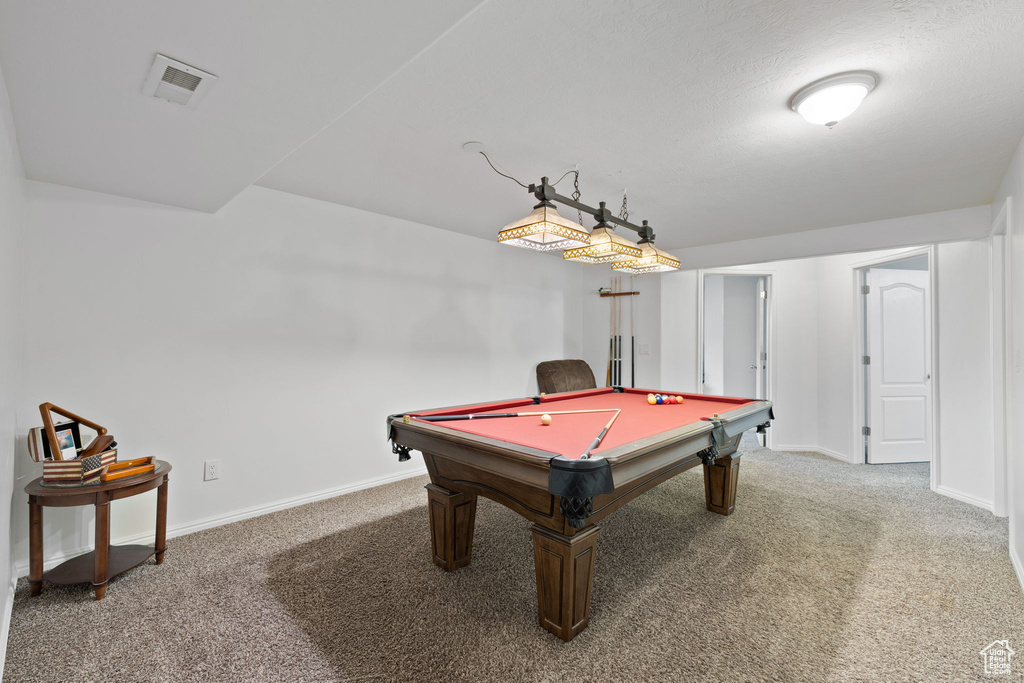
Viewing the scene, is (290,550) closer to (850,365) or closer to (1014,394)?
(1014,394)

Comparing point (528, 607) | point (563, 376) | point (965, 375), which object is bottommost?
point (528, 607)

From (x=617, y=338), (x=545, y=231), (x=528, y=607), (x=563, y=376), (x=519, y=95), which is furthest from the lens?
(x=617, y=338)

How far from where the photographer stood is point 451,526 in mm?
2242

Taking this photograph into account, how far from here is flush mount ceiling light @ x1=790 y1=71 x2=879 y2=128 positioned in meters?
1.68

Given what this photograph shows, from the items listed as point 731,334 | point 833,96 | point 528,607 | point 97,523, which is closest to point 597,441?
point 528,607

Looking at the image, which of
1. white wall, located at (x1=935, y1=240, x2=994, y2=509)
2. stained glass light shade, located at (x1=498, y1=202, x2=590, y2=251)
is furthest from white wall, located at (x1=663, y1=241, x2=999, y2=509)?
stained glass light shade, located at (x1=498, y1=202, x2=590, y2=251)

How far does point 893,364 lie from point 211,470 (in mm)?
5852

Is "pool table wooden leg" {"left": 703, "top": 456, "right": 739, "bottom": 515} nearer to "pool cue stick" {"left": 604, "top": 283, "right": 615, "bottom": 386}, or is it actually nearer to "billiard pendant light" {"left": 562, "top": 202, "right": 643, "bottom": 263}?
"billiard pendant light" {"left": 562, "top": 202, "right": 643, "bottom": 263}

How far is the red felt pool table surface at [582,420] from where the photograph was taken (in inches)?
76.6

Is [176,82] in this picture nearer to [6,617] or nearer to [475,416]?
[475,416]

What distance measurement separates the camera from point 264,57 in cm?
128

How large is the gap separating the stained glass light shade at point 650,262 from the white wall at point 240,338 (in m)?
1.78

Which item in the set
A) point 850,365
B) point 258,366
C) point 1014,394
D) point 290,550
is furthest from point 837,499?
point 258,366

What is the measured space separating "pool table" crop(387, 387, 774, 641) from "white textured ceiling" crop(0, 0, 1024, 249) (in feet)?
4.45
